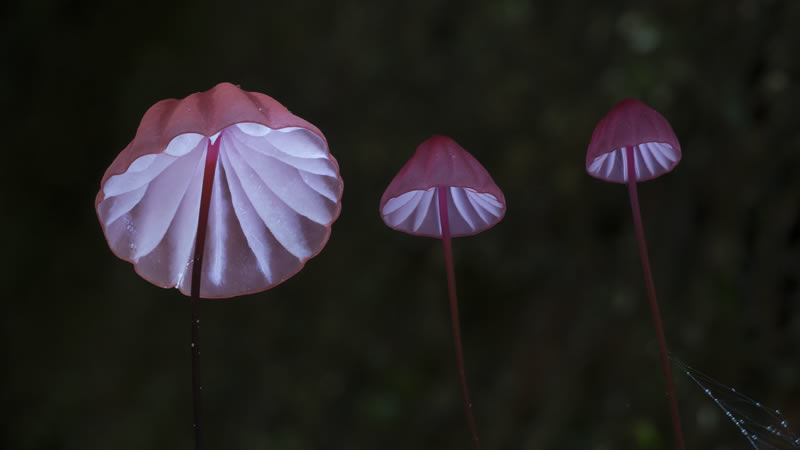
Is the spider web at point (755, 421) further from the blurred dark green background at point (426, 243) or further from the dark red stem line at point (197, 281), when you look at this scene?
the dark red stem line at point (197, 281)

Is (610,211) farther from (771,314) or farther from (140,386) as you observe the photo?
(140,386)

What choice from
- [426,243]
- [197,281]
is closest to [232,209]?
[197,281]

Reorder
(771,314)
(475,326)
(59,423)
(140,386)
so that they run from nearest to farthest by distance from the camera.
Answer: (771,314), (475,326), (140,386), (59,423)

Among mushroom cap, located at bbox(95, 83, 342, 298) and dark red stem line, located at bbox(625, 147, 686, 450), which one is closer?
dark red stem line, located at bbox(625, 147, 686, 450)

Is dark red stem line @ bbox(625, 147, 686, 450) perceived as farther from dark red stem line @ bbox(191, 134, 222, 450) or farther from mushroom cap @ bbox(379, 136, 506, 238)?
dark red stem line @ bbox(191, 134, 222, 450)

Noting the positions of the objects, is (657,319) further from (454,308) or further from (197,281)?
(197,281)

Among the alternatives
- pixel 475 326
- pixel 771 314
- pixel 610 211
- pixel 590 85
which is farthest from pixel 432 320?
pixel 771 314

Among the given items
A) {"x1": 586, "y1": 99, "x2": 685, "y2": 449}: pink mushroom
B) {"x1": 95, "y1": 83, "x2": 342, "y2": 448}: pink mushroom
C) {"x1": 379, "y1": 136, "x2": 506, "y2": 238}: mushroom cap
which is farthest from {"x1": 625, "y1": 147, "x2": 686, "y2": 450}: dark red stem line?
{"x1": 95, "y1": 83, "x2": 342, "y2": 448}: pink mushroom
